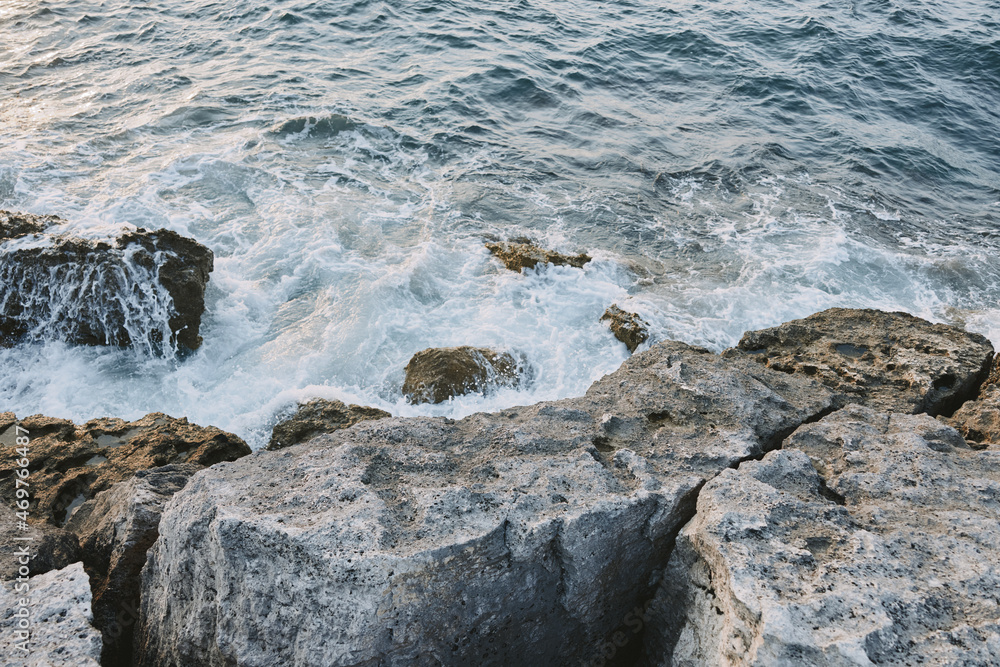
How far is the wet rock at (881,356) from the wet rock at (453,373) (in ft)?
8.70

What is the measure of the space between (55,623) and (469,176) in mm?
9905

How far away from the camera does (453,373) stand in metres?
7.45

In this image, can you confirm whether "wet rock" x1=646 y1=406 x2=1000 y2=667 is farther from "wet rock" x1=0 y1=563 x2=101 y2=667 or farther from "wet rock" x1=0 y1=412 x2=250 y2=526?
"wet rock" x1=0 y1=412 x2=250 y2=526

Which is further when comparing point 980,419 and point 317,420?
point 317,420

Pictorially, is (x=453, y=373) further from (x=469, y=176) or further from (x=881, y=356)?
(x=469, y=176)

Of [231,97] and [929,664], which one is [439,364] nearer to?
[929,664]

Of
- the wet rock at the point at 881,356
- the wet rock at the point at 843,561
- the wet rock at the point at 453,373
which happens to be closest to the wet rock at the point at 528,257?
the wet rock at the point at 453,373

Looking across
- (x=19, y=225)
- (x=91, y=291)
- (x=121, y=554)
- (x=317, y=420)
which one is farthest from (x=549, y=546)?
(x=19, y=225)

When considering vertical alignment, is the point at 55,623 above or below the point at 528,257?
above

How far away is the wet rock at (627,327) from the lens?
8.38 meters

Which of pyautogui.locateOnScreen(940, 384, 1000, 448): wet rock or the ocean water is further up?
pyautogui.locateOnScreen(940, 384, 1000, 448): wet rock

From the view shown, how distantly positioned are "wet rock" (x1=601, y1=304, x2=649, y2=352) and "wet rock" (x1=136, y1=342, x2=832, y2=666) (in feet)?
13.1

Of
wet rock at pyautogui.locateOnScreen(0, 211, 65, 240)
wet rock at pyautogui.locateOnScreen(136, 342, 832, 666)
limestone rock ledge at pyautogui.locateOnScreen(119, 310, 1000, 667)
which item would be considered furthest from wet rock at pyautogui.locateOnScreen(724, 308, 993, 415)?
wet rock at pyautogui.locateOnScreen(0, 211, 65, 240)

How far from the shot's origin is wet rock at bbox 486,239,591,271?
376 inches
